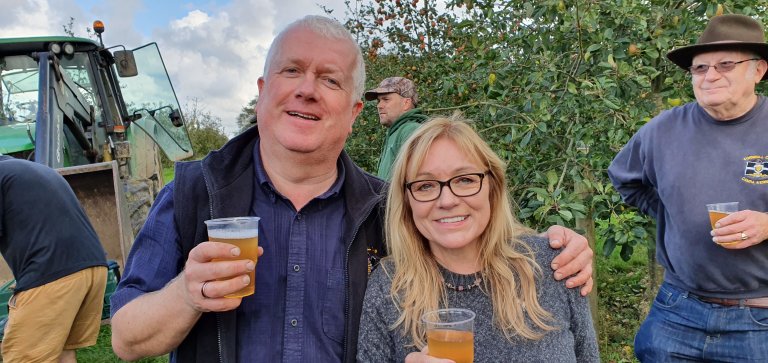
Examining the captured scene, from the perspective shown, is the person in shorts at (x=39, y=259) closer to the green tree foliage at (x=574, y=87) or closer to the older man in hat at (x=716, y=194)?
the green tree foliage at (x=574, y=87)

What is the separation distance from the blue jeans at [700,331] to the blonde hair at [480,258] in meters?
1.49

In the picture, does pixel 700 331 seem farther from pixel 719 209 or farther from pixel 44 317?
pixel 44 317

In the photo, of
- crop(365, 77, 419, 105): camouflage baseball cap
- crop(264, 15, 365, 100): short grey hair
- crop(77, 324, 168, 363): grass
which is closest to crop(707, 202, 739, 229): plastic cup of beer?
crop(264, 15, 365, 100): short grey hair

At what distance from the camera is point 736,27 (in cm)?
272

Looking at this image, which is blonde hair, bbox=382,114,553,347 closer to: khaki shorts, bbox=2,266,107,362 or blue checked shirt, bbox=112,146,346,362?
blue checked shirt, bbox=112,146,346,362

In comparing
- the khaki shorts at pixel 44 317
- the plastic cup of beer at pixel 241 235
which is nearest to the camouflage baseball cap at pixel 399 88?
Answer: the khaki shorts at pixel 44 317

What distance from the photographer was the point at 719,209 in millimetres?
2525

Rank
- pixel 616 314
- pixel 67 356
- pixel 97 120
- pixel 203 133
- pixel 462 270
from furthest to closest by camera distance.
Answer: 1. pixel 203 133
2. pixel 97 120
3. pixel 616 314
4. pixel 67 356
5. pixel 462 270

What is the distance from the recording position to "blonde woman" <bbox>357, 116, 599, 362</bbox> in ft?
5.48

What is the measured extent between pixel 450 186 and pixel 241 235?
2.19 ft

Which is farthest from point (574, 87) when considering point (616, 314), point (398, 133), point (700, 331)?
point (616, 314)

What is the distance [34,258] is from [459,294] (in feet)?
9.81

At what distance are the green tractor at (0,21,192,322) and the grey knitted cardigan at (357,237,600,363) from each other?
3.78 meters

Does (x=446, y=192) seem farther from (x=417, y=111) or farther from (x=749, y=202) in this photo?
(x=417, y=111)
